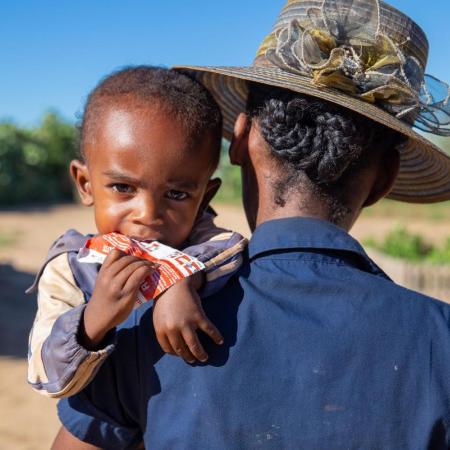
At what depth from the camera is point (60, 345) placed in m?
1.52

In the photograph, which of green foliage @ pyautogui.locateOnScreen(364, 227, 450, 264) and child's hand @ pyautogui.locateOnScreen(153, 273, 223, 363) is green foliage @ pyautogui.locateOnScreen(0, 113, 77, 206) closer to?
green foliage @ pyautogui.locateOnScreen(364, 227, 450, 264)

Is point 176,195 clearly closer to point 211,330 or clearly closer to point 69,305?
point 69,305

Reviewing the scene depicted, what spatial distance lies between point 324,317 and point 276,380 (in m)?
0.17

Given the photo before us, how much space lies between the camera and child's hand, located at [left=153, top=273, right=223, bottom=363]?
4.80 feet

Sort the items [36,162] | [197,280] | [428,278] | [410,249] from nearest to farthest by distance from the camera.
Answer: [197,280], [428,278], [410,249], [36,162]

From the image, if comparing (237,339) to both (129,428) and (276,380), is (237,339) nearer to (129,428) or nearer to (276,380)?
(276,380)

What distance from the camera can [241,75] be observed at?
5.75 feet

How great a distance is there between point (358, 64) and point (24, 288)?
8407 mm

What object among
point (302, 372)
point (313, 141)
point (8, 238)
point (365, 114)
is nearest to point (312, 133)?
point (313, 141)

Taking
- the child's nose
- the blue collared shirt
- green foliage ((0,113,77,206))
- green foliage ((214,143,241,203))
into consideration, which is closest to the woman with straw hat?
the blue collared shirt

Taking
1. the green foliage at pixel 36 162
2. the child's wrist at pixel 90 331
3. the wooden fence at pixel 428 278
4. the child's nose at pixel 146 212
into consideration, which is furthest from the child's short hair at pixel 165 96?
the green foliage at pixel 36 162

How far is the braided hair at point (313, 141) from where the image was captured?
167 cm

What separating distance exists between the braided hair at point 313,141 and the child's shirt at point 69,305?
0.21 meters

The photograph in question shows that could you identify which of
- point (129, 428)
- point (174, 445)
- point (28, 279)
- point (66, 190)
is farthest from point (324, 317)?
point (66, 190)
